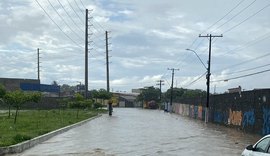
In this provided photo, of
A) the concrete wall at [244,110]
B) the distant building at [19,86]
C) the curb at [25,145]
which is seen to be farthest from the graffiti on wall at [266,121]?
the distant building at [19,86]

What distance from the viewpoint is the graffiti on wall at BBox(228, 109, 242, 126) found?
124ft

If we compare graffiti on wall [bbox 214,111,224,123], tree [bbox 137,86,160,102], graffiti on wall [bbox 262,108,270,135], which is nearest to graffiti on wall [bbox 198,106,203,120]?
graffiti on wall [bbox 214,111,224,123]

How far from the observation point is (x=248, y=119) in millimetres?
34781

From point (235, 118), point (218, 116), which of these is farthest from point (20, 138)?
point (218, 116)

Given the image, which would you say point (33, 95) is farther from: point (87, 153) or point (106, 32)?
point (106, 32)

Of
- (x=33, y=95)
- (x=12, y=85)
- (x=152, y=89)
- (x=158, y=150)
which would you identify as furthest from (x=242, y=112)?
(x=152, y=89)

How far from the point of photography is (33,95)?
36.8 m

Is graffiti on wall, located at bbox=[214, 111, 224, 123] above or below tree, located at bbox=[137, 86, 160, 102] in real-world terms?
below

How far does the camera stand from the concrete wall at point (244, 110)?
30.8 meters

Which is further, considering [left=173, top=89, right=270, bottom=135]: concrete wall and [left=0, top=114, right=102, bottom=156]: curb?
[left=173, top=89, right=270, bottom=135]: concrete wall

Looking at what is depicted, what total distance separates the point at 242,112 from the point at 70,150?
69.1 ft

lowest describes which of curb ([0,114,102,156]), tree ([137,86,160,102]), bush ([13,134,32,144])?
curb ([0,114,102,156])

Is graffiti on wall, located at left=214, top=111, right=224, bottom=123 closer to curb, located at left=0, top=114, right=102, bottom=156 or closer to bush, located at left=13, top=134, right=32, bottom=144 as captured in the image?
curb, located at left=0, top=114, right=102, bottom=156

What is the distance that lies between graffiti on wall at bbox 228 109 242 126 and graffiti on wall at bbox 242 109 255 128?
1.35m
